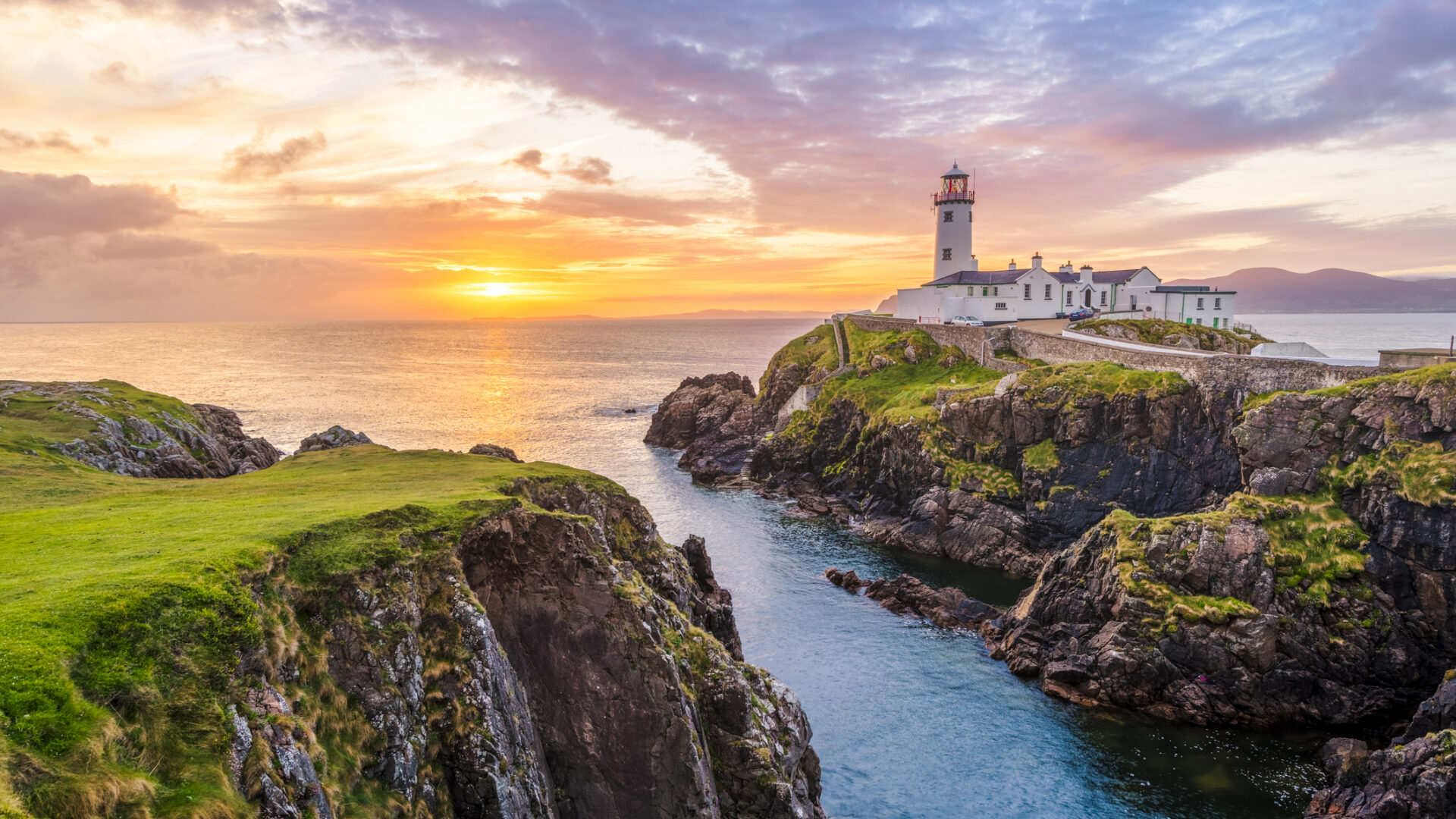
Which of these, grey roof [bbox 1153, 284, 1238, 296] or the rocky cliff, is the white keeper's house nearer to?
grey roof [bbox 1153, 284, 1238, 296]

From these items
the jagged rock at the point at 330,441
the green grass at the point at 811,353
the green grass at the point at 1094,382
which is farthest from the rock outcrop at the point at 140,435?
the green grass at the point at 811,353

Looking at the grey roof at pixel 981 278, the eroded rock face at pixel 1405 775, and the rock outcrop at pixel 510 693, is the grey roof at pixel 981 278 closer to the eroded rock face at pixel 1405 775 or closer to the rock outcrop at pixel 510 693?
the eroded rock face at pixel 1405 775

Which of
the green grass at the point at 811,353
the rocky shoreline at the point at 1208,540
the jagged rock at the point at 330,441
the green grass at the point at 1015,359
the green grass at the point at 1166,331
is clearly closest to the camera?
the rocky shoreline at the point at 1208,540

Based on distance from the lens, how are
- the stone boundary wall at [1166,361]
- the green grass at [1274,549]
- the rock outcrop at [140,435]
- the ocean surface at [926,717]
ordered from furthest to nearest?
the stone boundary wall at [1166,361] < the rock outcrop at [140,435] < the green grass at [1274,549] < the ocean surface at [926,717]

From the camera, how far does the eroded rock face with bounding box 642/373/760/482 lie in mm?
88125

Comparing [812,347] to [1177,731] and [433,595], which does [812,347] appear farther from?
[433,595]

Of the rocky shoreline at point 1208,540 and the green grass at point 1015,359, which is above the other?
the green grass at point 1015,359

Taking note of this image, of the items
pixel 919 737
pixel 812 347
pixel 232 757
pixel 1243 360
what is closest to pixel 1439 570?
pixel 1243 360

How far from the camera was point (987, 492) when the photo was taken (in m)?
61.4

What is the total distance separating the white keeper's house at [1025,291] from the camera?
282ft

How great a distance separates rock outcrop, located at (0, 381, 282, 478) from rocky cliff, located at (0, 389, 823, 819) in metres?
14.4

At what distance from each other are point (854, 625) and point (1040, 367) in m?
34.3

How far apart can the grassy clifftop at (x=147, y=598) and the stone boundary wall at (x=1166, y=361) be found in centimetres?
4585

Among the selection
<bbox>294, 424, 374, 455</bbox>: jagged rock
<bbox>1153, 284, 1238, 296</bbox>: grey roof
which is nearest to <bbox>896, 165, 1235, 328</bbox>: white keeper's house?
<bbox>1153, 284, 1238, 296</bbox>: grey roof
